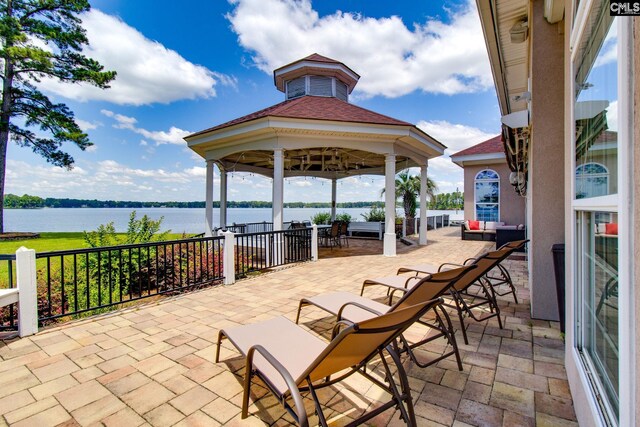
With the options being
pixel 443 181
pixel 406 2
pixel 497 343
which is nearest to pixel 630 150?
pixel 497 343

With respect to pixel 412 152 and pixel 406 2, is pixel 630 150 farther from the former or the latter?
pixel 406 2

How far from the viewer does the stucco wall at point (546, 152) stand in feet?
12.0

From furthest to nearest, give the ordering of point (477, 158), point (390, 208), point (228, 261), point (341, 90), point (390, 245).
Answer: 1. point (477, 158)
2. point (341, 90)
3. point (390, 208)
4. point (390, 245)
5. point (228, 261)

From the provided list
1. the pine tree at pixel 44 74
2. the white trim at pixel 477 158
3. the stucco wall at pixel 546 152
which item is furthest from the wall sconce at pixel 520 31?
A: the pine tree at pixel 44 74

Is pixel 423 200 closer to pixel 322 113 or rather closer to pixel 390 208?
pixel 390 208

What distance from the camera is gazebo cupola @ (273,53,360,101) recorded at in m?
11.8

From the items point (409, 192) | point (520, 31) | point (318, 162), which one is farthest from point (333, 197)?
point (520, 31)

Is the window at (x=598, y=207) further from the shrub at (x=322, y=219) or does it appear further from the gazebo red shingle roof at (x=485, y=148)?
the shrub at (x=322, y=219)

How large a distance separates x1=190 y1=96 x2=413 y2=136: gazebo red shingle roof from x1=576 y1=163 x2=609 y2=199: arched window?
277 inches

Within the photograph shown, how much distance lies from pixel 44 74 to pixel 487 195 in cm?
2380

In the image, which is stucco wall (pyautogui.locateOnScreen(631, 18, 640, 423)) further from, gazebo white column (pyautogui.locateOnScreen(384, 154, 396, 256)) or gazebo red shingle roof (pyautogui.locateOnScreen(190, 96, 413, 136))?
gazebo white column (pyautogui.locateOnScreen(384, 154, 396, 256))

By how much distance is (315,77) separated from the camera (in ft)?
39.8

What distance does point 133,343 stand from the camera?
10.9 ft

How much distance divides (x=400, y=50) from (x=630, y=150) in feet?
36.5
